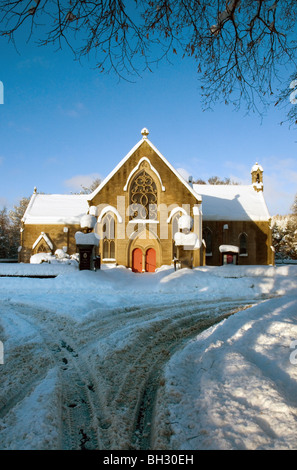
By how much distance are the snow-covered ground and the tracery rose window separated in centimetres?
1708

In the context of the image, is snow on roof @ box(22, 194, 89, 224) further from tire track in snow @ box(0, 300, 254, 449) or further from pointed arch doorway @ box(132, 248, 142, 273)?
tire track in snow @ box(0, 300, 254, 449)

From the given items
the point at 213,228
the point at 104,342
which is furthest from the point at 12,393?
→ the point at 213,228

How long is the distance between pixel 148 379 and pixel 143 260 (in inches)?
827

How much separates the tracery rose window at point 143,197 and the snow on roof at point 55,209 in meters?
9.57

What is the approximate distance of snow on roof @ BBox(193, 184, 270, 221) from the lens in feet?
108

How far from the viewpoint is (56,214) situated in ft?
112

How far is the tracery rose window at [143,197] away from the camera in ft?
85.9

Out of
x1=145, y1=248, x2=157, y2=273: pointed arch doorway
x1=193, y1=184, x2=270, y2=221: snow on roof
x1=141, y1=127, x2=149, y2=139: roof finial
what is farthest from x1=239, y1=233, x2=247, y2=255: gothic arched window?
x1=141, y1=127, x2=149, y2=139: roof finial

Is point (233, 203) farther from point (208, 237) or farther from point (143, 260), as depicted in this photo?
point (143, 260)

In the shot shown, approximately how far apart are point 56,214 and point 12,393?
31.5 meters

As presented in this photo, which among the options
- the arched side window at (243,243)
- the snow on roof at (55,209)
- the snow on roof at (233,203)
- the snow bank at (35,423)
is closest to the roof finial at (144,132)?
the snow on roof at (233,203)

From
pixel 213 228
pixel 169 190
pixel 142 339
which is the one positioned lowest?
pixel 142 339

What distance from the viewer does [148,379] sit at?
4.61 metres

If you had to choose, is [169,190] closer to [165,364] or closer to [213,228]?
[213,228]
